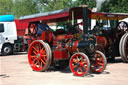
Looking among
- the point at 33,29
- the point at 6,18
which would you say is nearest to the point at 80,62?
the point at 33,29

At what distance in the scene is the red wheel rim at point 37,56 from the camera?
7758 millimetres

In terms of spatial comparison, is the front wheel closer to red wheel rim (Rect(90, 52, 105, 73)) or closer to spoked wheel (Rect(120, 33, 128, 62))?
spoked wheel (Rect(120, 33, 128, 62))

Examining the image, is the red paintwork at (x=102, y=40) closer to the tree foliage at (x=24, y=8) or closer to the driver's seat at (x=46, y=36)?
the driver's seat at (x=46, y=36)

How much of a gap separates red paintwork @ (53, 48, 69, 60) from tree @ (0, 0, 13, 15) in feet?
144

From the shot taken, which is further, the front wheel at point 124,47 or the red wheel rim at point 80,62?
the front wheel at point 124,47

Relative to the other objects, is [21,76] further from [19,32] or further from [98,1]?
[98,1]

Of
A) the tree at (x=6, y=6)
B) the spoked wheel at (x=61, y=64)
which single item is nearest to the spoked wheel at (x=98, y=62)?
the spoked wheel at (x=61, y=64)

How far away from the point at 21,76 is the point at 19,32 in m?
9.06

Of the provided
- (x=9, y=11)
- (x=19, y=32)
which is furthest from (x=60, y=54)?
(x=9, y=11)

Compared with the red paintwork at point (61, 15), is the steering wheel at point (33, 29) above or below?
below

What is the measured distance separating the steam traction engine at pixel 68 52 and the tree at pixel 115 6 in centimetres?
1662

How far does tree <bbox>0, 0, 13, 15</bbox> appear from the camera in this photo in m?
49.6

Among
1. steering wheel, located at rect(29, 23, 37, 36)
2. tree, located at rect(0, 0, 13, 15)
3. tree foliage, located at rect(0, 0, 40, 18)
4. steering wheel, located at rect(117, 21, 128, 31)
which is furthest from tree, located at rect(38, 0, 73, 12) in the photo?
steering wheel, located at rect(29, 23, 37, 36)

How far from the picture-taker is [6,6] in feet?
165
